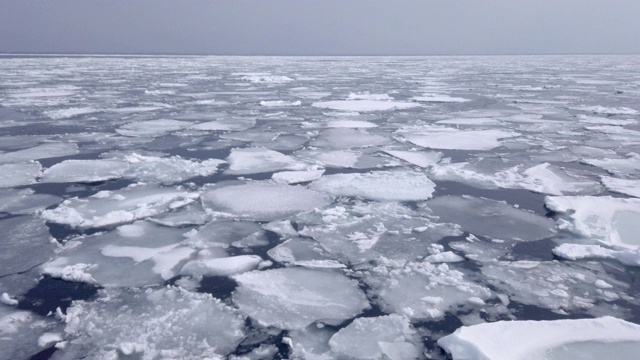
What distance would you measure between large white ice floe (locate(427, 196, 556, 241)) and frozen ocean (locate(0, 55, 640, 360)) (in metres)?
0.01

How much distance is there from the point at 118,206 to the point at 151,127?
9.47 ft

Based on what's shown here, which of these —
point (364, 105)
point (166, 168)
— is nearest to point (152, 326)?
point (166, 168)

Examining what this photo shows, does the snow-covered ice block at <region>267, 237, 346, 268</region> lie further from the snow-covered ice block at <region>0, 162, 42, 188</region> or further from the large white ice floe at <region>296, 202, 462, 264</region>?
Result: the snow-covered ice block at <region>0, 162, 42, 188</region>

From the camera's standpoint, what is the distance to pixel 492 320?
5.02 feet

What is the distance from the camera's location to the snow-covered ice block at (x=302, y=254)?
1.96 m

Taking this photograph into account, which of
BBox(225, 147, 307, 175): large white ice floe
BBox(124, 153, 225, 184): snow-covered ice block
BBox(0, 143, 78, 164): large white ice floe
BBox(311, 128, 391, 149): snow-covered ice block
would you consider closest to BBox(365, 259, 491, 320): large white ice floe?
BBox(225, 147, 307, 175): large white ice floe

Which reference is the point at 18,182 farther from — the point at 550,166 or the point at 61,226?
the point at 550,166

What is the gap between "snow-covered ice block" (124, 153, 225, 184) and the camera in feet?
10.5

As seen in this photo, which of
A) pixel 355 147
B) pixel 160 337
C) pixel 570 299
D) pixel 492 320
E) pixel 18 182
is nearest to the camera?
pixel 160 337

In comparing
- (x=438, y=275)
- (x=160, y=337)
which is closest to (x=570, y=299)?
(x=438, y=275)

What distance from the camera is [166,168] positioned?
3.44m

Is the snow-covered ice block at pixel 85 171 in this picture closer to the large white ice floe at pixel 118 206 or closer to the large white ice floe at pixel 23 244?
the large white ice floe at pixel 118 206

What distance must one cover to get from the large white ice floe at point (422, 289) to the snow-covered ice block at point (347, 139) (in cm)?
253

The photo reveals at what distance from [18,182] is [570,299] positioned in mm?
3508
